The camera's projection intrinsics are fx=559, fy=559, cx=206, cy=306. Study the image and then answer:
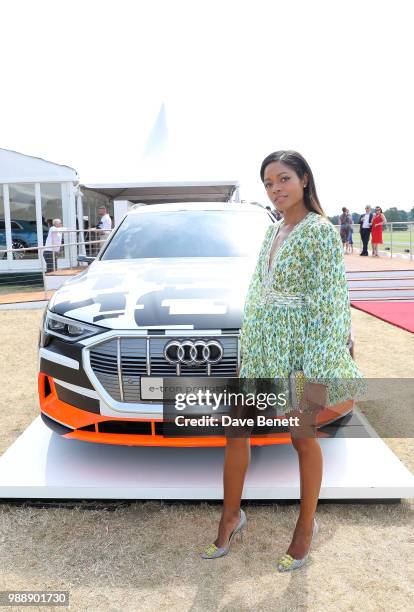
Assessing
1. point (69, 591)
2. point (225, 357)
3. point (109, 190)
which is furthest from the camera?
point (109, 190)

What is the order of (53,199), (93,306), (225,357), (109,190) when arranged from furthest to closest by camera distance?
(53,199)
(109,190)
(93,306)
(225,357)

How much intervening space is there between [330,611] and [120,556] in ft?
3.03

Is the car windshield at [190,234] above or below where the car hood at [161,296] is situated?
above

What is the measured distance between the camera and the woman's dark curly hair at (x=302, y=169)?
2.21 meters

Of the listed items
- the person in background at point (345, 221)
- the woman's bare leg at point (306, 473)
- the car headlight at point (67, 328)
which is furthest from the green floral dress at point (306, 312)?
the person in background at point (345, 221)

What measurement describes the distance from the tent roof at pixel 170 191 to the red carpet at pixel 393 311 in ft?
14.9

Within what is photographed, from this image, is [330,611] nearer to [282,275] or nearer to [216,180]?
[282,275]

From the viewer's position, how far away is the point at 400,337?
727 cm

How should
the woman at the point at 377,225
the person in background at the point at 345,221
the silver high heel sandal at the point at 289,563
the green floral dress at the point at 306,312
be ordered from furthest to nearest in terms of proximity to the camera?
the person in background at the point at 345,221 → the woman at the point at 377,225 → the silver high heel sandal at the point at 289,563 → the green floral dress at the point at 306,312

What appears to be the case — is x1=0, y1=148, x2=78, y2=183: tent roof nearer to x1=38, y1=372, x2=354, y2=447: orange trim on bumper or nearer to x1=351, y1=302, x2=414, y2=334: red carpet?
x1=351, y1=302, x2=414, y2=334: red carpet

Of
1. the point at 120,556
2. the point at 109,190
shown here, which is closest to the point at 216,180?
the point at 109,190

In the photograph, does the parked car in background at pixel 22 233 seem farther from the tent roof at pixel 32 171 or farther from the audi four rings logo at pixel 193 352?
the audi four rings logo at pixel 193 352

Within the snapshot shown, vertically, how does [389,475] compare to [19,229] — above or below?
below

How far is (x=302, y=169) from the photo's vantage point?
2.23m
